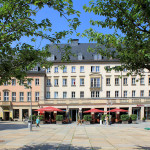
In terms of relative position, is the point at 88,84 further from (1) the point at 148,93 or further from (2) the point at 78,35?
(2) the point at 78,35

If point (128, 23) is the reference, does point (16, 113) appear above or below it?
below

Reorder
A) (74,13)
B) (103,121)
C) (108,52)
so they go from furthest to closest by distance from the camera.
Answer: (103,121) → (108,52) → (74,13)

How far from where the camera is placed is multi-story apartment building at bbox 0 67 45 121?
198 feet

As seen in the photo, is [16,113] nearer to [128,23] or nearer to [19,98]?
[19,98]

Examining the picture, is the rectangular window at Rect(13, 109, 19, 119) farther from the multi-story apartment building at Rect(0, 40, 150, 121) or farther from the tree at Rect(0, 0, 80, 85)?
the tree at Rect(0, 0, 80, 85)

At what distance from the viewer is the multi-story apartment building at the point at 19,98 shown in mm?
60219

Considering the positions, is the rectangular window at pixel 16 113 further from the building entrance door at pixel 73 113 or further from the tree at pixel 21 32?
the tree at pixel 21 32

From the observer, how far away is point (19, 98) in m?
60.8

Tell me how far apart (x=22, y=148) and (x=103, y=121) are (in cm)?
3358

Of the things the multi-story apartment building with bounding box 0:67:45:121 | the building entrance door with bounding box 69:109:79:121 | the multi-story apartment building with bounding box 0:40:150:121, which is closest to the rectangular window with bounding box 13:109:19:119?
the multi-story apartment building with bounding box 0:67:45:121

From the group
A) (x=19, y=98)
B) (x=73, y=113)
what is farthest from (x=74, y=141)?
(x=19, y=98)

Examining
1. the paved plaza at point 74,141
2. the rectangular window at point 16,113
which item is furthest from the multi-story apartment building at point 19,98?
the paved plaza at point 74,141

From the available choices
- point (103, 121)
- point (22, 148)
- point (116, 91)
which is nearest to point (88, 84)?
point (116, 91)

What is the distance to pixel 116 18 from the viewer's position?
1125 centimetres
